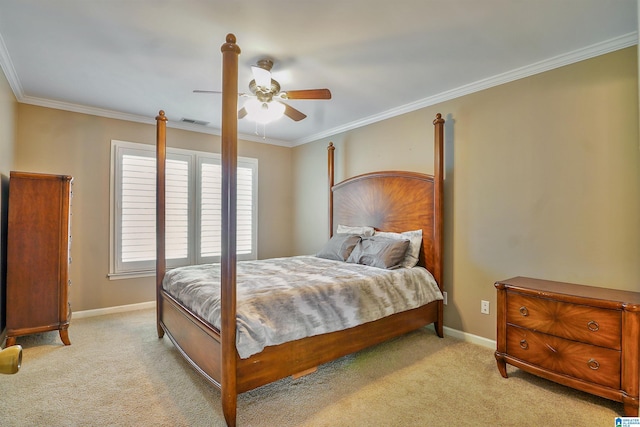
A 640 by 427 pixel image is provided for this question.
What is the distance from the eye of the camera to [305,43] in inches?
96.7

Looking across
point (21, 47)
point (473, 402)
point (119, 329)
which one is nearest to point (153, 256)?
point (119, 329)

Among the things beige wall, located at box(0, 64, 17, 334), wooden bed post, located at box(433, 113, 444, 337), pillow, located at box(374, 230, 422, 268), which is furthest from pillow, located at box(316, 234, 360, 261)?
beige wall, located at box(0, 64, 17, 334)

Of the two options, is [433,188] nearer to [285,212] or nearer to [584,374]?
[584,374]

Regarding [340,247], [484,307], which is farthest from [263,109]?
[484,307]

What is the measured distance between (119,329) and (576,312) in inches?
163

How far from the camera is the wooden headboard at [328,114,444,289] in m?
3.35

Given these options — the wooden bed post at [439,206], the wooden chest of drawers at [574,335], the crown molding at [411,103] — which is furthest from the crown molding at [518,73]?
the wooden chest of drawers at [574,335]

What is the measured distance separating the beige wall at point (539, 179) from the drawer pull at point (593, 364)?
26.5 inches

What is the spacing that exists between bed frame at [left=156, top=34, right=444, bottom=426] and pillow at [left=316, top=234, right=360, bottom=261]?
1.31ft

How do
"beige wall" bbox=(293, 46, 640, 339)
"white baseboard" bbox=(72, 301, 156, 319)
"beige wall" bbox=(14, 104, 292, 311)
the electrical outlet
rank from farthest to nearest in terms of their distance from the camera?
"white baseboard" bbox=(72, 301, 156, 319) < "beige wall" bbox=(14, 104, 292, 311) < the electrical outlet < "beige wall" bbox=(293, 46, 640, 339)

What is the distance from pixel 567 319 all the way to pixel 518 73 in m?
2.11

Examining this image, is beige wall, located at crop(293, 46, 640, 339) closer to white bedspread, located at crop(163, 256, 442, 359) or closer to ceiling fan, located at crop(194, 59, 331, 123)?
white bedspread, located at crop(163, 256, 442, 359)

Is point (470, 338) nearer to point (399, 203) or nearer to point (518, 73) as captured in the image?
point (399, 203)

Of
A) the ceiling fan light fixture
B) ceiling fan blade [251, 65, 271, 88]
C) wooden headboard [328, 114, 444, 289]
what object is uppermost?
ceiling fan blade [251, 65, 271, 88]
